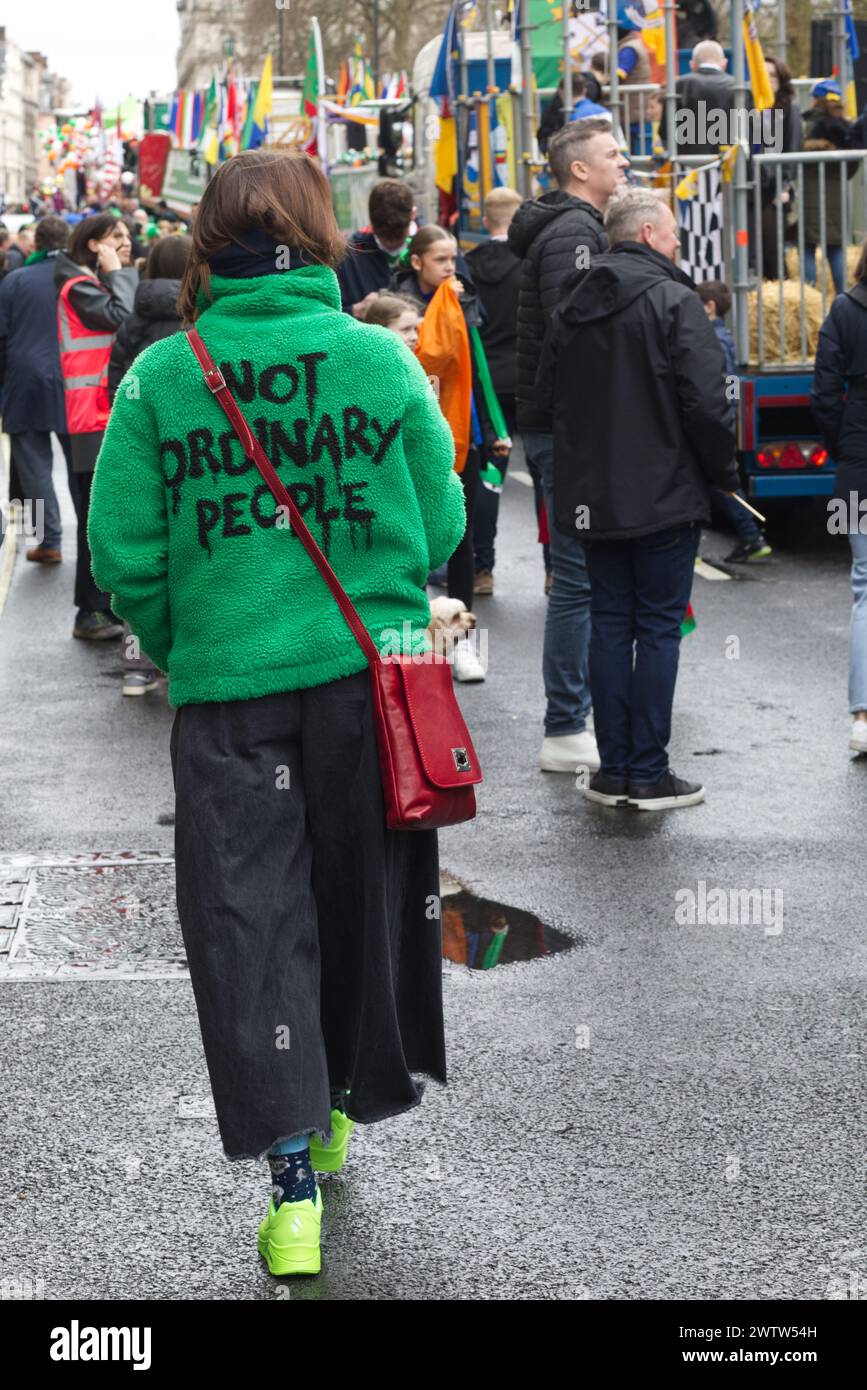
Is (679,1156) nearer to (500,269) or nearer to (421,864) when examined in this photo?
(421,864)

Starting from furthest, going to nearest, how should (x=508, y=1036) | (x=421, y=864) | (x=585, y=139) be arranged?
(x=585, y=139) → (x=508, y=1036) → (x=421, y=864)

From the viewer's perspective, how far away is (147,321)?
8.74 meters

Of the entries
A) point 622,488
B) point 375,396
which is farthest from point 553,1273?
point 622,488

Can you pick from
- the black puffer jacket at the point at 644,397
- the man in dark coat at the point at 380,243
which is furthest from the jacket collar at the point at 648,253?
the man in dark coat at the point at 380,243

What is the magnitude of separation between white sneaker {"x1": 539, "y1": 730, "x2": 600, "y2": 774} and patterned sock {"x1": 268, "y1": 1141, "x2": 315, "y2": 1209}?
3.98 meters

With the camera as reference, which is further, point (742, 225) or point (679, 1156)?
point (742, 225)

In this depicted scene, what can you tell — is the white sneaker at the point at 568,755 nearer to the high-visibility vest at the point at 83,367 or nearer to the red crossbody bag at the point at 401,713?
the high-visibility vest at the point at 83,367

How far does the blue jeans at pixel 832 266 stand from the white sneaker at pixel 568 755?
565cm

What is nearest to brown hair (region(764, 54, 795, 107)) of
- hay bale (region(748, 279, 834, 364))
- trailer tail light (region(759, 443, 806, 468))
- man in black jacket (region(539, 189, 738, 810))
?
hay bale (region(748, 279, 834, 364))

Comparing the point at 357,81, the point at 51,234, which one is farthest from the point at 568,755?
the point at 357,81

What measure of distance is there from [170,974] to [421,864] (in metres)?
1.70

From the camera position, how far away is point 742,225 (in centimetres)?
1189

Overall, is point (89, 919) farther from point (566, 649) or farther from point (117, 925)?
point (566, 649)

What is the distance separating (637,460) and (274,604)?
11.0 feet
